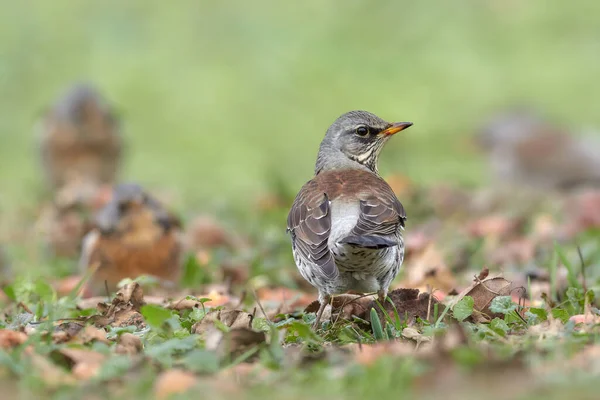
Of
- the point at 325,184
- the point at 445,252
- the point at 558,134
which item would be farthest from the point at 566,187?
the point at 325,184

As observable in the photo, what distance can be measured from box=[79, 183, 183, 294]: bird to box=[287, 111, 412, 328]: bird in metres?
2.03

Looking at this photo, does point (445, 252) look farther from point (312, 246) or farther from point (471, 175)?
point (471, 175)

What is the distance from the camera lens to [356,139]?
633 centimetres

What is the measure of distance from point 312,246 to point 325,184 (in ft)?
2.07

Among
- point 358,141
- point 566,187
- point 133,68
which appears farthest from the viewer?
point 133,68

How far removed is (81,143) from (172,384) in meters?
9.50

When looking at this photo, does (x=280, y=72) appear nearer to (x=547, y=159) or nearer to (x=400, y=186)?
(x=547, y=159)

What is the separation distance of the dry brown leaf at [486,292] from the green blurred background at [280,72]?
29.7ft

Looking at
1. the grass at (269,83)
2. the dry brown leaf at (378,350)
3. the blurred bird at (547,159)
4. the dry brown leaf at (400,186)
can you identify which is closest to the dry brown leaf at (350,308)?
the dry brown leaf at (378,350)

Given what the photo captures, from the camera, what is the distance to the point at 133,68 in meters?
18.8

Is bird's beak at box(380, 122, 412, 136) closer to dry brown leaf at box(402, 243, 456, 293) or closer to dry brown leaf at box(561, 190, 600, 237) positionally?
dry brown leaf at box(402, 243, 456, 293)

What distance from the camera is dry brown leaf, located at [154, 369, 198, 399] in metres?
3.61

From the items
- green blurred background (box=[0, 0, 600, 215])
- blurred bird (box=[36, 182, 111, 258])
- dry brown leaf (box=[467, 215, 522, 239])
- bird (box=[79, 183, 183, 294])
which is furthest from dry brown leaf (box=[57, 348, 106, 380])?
green blurred background (box=[0, 0, 600, 215])

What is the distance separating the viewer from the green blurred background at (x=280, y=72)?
16.0 m
